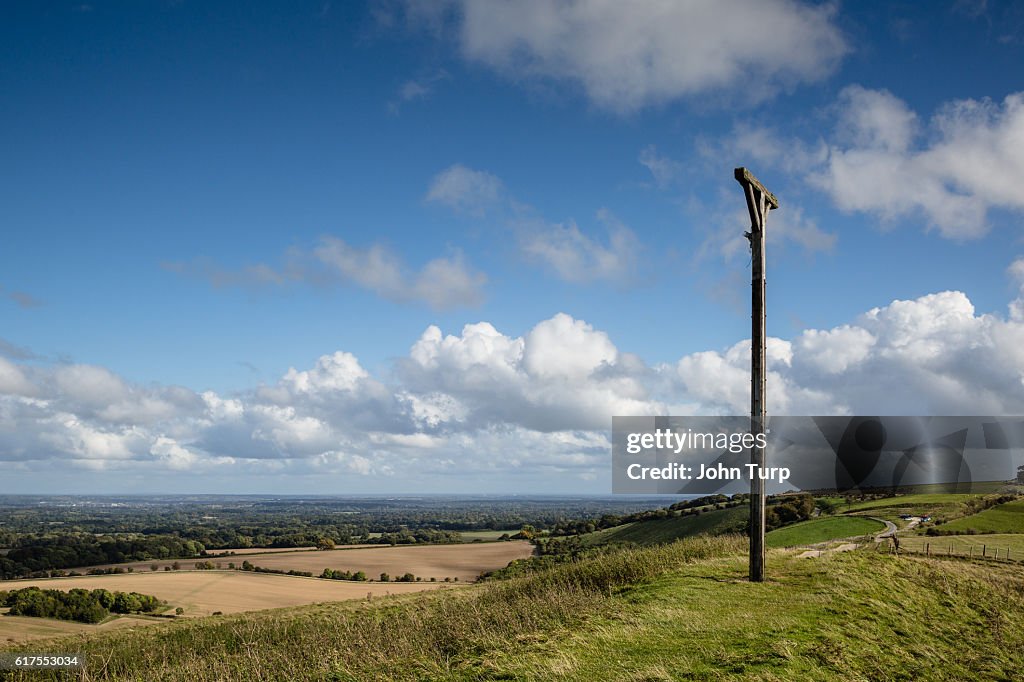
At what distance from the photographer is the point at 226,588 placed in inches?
1873

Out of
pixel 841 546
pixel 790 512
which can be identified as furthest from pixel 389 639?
pixel 790 512

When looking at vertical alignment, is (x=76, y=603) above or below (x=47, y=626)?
below

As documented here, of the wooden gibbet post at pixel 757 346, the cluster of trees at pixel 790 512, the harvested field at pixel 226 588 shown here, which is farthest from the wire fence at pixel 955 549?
the cluster of trees at pixel 790 512

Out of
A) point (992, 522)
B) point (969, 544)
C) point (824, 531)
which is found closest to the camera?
point (969, 544)

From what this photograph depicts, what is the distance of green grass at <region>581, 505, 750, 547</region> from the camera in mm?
58000

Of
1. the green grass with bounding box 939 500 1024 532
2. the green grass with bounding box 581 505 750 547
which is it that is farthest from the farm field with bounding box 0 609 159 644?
the green grass with bounding box 939 500 1024 532

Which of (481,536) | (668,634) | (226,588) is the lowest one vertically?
(481,536)

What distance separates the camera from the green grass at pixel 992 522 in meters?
31.9

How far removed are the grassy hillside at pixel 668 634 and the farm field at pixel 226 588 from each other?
25.1 meters

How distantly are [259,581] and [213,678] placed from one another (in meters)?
46.1

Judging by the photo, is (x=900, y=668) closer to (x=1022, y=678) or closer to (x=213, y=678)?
(x=1022, y=678)

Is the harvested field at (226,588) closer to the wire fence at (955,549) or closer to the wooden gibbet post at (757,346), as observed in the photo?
the wire fence at (955,549)

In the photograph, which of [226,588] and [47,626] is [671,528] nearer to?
A: [226,588]

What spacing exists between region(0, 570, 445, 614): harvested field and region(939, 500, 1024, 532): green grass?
28300 mm
